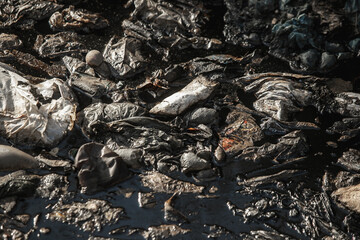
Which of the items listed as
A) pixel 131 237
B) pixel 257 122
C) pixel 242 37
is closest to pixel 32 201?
pixel 131 237

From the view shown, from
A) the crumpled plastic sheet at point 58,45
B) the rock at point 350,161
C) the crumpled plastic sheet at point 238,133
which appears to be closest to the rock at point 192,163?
the crumpled plastic sheet at point 238,133

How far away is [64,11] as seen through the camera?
5629 mm

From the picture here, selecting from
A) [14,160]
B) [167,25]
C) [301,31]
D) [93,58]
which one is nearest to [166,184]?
[14,160]

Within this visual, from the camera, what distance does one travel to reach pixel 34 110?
13.4ft

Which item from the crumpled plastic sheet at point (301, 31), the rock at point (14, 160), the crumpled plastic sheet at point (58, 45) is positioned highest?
the crumpled plastic sheet at point (301, 31)

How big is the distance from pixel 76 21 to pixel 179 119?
2.29 metres

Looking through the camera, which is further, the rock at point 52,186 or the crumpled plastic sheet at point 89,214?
the rock at point 52,186

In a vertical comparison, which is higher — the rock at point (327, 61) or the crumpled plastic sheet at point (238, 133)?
the rock at point (327, 61)

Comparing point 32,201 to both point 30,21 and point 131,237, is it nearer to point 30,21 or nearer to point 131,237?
point 131,237

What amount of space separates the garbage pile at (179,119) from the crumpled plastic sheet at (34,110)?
0.05 ft

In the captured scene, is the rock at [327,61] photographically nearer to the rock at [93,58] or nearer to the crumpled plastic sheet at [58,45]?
the rock at [93,58]

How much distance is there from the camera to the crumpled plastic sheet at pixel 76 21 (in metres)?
5.44

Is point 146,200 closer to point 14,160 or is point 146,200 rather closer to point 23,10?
point 14,160

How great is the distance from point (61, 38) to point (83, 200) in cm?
255
